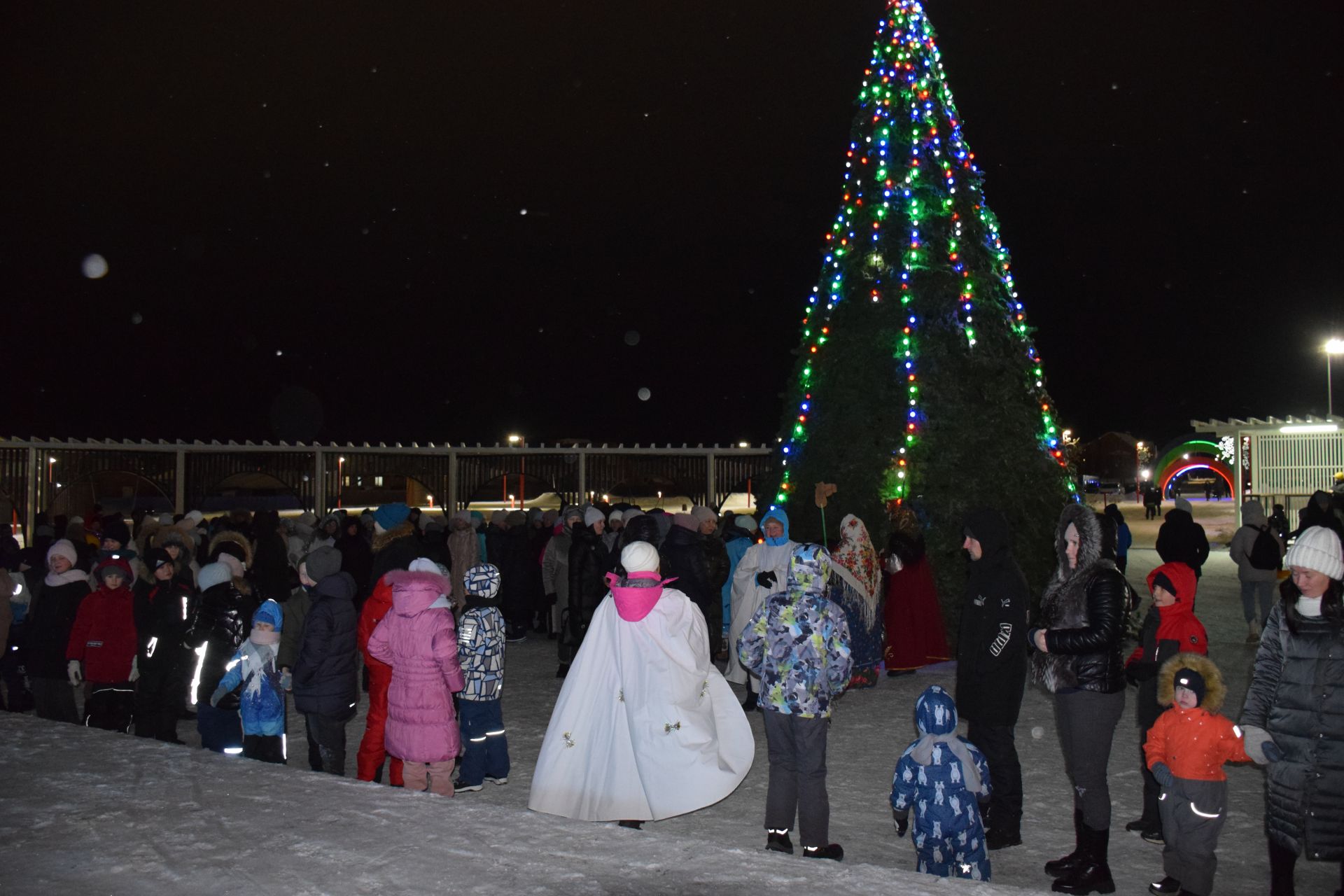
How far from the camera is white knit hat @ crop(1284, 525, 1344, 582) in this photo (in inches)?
163

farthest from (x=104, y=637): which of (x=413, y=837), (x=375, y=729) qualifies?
(x=413, y=837)

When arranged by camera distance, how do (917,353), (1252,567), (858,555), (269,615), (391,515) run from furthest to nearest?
(917,353)
(1252,567)
(391,515)
(858,555)
(269,615)

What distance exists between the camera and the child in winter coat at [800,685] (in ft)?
16.9

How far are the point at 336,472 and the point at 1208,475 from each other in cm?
4951

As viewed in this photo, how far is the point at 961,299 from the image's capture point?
12.4 m

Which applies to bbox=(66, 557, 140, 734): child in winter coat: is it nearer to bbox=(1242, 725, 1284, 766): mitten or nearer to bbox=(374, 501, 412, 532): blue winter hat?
bbox=(374, 501, 412, 532): blue winter hat

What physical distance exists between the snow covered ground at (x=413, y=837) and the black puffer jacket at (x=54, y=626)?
937mm

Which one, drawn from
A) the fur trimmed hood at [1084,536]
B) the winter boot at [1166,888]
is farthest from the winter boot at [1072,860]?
the fur trimmed hood at [1084,536]

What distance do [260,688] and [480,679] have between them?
1.32 metres

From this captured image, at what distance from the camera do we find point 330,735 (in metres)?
6.56

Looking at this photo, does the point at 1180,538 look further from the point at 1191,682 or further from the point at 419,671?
the point at 419,671

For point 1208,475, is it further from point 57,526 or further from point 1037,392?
point 57,526

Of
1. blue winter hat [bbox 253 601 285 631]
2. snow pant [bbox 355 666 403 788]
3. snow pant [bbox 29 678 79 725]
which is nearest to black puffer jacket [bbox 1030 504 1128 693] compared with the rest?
snow pant [bbox 355 666 403 788]

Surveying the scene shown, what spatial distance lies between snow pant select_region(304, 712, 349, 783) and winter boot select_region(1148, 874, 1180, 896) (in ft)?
14.4
